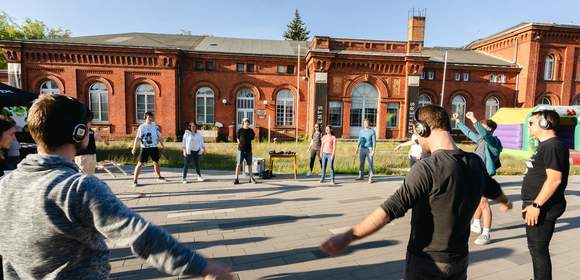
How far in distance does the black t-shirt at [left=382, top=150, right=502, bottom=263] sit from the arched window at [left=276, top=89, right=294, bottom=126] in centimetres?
2325

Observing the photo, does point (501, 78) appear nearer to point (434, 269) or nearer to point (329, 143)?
point (329, 143)

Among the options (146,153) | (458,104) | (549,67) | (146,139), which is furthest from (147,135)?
(549,67)

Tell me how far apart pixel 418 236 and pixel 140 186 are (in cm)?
806

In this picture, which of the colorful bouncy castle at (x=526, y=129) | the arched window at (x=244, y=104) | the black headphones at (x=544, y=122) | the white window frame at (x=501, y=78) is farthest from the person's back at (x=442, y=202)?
the white window frame at (x=501, y=78)

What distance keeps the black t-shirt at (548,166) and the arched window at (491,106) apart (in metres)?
28.1

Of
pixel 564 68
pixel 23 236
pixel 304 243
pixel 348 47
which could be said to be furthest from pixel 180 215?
pixel 564 68

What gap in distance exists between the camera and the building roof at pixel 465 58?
26938 mm

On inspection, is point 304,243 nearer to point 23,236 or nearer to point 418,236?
point 418,236

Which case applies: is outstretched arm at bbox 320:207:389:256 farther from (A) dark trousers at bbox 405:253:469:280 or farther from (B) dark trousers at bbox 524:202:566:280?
(B) dark trousers at bbox 524:202:566:280

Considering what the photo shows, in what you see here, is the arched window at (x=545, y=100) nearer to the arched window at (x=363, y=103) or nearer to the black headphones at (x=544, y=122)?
the arched window at (x=363, y=103)

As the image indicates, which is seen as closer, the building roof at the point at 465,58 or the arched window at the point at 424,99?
the arched window at the point at 424,99

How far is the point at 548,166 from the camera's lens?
3031mm

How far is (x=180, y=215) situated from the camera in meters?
6.07

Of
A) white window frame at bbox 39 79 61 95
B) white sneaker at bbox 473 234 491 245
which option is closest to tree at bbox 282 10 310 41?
white window frame at bbox 39 79 61 95
